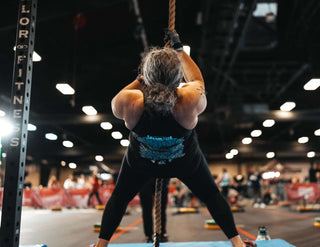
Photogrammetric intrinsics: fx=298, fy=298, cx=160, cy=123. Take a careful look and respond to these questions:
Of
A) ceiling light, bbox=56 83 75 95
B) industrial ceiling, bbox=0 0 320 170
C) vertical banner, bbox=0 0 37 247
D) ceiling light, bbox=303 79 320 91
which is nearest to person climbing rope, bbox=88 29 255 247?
vertical banner, bbox=0 0 37 247

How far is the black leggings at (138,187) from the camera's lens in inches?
66.1

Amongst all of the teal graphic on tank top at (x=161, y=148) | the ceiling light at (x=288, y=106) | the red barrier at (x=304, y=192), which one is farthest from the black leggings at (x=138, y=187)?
the red barrier at (x=304, y=192)

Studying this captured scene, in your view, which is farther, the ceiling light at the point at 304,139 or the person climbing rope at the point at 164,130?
the ceiling light at the point at 304,139

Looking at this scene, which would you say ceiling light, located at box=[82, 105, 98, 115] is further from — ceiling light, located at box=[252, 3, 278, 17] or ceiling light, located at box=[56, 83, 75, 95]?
ceiling light, located at box=[252, 3, 278, 17]

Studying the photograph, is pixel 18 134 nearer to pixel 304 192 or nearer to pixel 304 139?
pixel 304 192

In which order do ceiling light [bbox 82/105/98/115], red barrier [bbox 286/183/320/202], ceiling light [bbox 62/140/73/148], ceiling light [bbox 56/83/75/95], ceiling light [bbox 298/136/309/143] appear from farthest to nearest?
ceiling light [bbox 298/136/309/143] → ceiling light [bbox 62/140/73/148] → red barrier [bbox 286/183/320/202] → ceiling light [bbox 82/105/98/115] → ceiling light [bbox 56/83/75/95]

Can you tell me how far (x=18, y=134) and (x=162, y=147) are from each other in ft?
2.76

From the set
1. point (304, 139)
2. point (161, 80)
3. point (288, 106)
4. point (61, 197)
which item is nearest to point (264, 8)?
point (288, 106)

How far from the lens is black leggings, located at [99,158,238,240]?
1.68 m

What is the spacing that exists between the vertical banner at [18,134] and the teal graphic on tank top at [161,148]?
0.72 metres

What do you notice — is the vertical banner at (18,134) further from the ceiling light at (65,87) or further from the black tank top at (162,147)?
the ceiling light at (65,87)

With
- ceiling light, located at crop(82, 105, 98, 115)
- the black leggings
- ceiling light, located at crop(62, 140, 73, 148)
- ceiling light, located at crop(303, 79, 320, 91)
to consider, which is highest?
ceiling light, located at crop(62, 140, 73, 148)

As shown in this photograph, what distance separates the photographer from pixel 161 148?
4.93 feet

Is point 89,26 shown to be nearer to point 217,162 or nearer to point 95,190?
point 95,190
